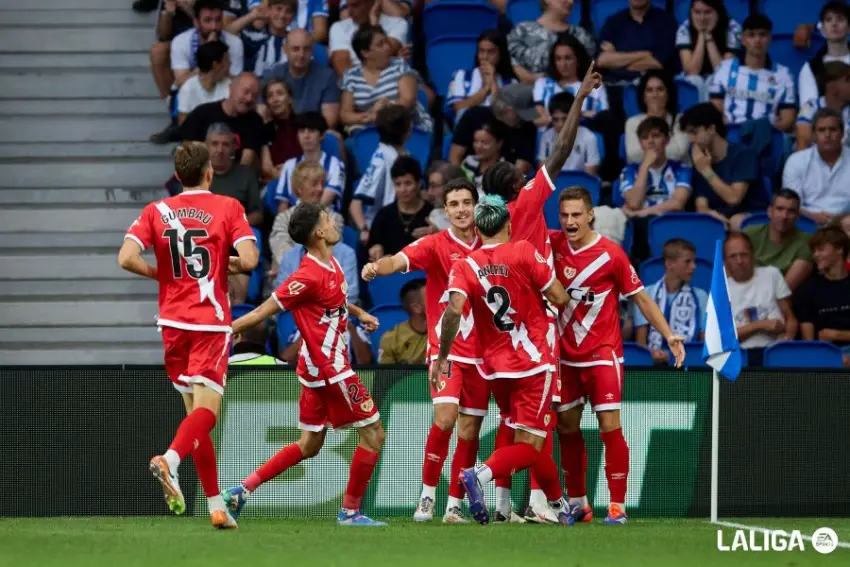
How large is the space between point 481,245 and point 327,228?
1018mm

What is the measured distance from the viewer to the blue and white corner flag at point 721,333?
9.32m

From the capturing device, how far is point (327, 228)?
28.6 ft

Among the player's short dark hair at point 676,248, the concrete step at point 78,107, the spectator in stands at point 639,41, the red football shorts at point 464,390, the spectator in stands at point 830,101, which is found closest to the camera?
the red football shorts at point 464,390

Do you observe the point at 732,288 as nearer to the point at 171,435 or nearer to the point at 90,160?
the point at 171,435

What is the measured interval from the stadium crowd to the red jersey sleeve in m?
3.89

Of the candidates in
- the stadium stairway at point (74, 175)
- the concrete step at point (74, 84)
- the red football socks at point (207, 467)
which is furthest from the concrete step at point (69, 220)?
the red football socks at point (207, 467)

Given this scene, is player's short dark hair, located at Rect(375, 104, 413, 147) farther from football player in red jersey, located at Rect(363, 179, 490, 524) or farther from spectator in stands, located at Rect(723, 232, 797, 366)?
football player in red jersey, located at Rect(363, 179, 490, 524)

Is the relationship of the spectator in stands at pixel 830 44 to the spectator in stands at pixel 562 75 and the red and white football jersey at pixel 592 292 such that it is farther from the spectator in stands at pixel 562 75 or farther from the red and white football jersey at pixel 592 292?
the red and white football jersey at pixel 592 292

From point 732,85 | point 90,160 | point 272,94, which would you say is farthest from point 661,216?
point 90,160

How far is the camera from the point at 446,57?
48.1ft

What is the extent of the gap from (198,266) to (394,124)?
558 centimetres

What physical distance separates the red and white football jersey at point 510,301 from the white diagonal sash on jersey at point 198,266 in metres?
1.30

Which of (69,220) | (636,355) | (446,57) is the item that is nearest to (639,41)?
(446,57)

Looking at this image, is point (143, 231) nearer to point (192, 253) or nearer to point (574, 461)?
point (192, 253)
